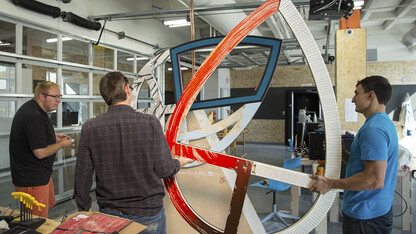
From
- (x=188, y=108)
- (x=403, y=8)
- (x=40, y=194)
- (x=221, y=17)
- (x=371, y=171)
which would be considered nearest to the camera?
(x=371, y=171)

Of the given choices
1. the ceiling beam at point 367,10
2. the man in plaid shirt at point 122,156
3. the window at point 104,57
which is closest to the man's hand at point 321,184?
the man in plaid shirt at point 122,156

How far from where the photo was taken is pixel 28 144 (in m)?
2.47

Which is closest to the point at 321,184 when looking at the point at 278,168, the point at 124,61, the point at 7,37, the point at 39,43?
the point at 278,168

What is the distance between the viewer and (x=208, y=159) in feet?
5.77

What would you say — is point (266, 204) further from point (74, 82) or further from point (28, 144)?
point (74, 82)

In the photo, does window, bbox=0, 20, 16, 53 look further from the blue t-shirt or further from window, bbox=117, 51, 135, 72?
the blue t-shirt

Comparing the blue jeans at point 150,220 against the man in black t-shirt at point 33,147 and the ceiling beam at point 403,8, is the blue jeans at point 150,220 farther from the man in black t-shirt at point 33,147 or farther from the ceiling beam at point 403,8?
the ceiling beam at point 403,8

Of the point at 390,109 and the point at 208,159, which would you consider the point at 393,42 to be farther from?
the point at 208,159

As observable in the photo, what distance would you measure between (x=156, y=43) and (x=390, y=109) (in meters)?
9.09

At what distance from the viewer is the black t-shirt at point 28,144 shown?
2438 mm

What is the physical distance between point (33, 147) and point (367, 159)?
253 cm

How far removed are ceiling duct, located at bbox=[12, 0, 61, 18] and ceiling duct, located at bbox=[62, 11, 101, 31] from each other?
150 millimetres

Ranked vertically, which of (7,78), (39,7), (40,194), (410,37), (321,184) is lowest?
(40,194)

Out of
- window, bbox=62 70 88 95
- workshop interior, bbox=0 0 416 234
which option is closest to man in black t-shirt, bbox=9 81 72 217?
workshop interior, bbox=0 0 416 234
